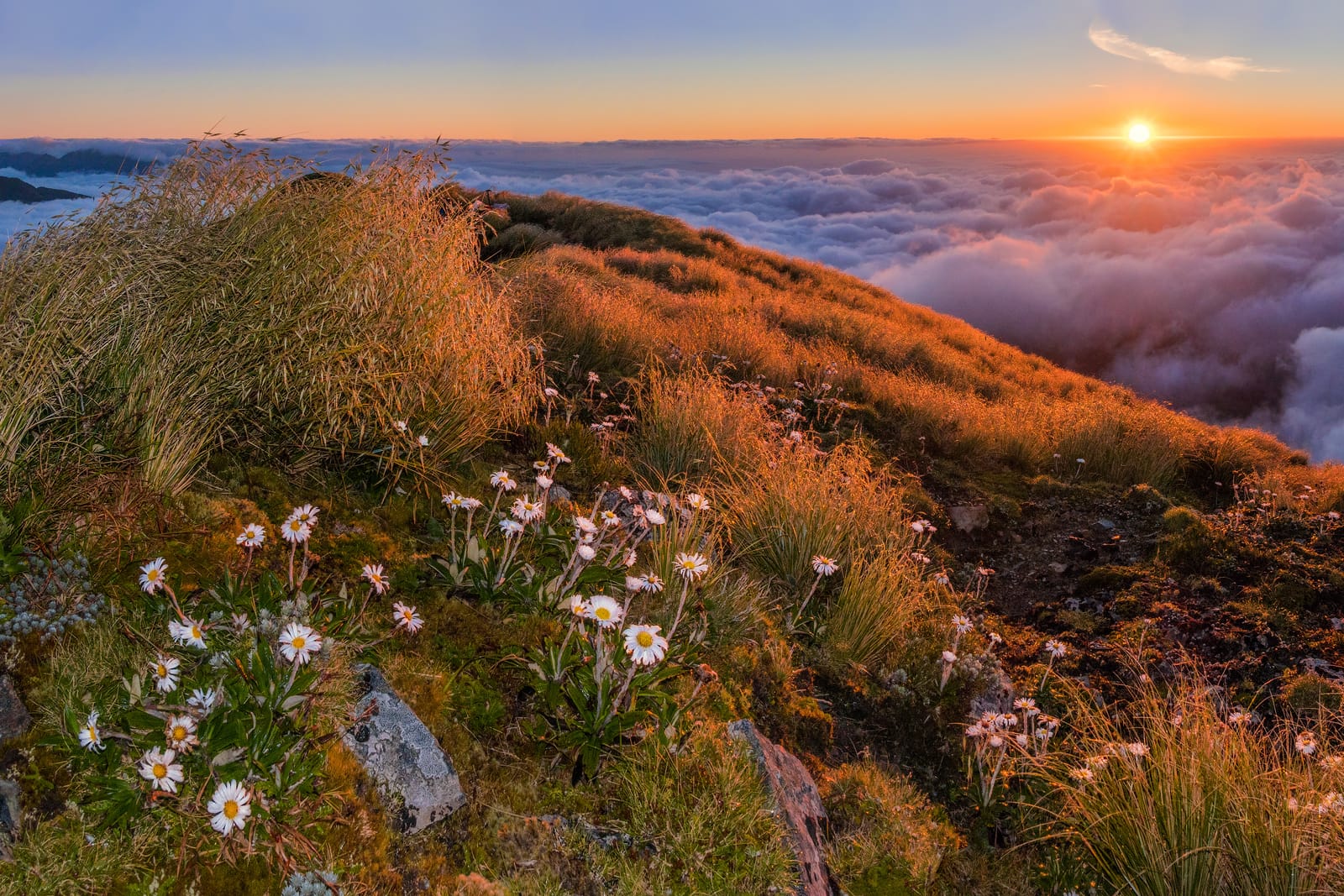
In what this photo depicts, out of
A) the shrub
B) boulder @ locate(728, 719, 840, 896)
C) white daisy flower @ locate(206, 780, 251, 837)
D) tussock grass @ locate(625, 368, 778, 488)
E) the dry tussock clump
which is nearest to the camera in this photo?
white daisy flower @ locate(206, 780, 251, 837)

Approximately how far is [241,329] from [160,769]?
247 centimetres

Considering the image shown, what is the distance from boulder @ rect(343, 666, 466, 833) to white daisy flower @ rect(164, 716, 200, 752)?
1.52ft

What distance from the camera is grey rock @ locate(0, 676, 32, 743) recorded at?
1976mm

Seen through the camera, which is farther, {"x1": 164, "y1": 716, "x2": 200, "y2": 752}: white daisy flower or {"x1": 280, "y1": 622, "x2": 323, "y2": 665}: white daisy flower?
{"x1": 280, "y1": 622, "x2": 323, "y2": 665}: white daisy flower

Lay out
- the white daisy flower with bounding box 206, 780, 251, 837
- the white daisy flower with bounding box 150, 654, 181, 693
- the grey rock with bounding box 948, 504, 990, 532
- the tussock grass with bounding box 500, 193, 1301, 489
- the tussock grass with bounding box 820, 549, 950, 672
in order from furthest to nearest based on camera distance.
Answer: the tussock grass with bounding box 500, 193, 1301, 489 → the grey rock with bounding box 948, 504, 990, 532 → the tussock grass with bounding box 820, 549, 950, 672 → the white daisy flower with bounding box 150, 654, 181, 693 → the white daisy flower with bounding box 206, 780, 251, 837

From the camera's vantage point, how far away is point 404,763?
213 cm

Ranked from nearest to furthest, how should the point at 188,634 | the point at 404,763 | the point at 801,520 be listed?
the point at 188,634 < the point at 404,763 < the point at 801,520

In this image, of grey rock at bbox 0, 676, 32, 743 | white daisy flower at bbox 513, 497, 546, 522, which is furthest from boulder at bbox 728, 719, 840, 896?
grey rock at bbox 0, 676, 32, 743

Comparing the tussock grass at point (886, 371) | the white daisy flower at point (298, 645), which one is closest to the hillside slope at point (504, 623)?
the white daisy flower at point (298, 645)

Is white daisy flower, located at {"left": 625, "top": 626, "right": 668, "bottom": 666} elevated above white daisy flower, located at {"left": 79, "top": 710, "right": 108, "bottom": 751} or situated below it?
below

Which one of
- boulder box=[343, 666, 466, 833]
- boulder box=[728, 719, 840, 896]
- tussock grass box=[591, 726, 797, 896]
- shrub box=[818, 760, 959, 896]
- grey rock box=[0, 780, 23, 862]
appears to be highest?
grey rock box=[0, 780, 23, 862]

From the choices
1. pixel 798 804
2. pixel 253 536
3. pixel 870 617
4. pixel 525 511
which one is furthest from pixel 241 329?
pixel 870 617

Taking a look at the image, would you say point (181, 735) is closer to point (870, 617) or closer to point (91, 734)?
point (91, 734)

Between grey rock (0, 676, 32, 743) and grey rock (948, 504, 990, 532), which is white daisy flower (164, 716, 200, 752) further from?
grey rock (948, 504, 990, 532)
